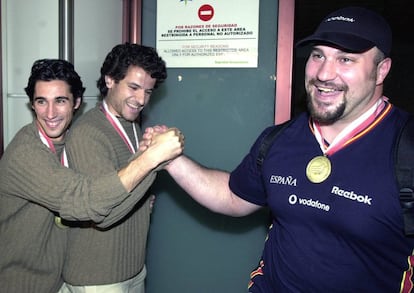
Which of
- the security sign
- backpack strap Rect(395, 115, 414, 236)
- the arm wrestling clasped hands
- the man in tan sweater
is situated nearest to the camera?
backpack strap Rect(395, 115, 414, 236)

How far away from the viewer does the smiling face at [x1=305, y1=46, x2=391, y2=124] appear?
5.13ft

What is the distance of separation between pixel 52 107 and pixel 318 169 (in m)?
1.26

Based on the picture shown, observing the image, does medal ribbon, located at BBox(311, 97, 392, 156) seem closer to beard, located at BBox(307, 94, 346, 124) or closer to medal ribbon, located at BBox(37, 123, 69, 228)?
beard, located at BBox(307, 94, 346, 124)

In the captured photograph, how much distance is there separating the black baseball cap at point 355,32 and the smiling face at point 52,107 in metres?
1.19

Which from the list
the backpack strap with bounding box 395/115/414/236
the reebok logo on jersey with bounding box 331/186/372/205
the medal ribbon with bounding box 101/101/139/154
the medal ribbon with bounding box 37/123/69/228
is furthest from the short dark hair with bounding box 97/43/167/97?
the backpack strap with bounding box 395/115/414/236

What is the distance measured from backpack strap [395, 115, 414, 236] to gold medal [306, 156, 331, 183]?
0.24 m

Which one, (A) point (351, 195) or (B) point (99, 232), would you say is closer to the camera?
(A) point (351, 195)

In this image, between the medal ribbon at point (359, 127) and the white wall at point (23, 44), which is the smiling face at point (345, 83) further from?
the white wall at point (23, 44)

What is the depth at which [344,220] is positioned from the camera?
58.1 inches

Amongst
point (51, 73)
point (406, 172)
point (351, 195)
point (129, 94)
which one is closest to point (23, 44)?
point (51, 73)

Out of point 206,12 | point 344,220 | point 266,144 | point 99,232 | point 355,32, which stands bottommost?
point 99,232

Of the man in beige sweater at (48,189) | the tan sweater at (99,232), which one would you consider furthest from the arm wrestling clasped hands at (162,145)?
the tan sweater at (99,232)

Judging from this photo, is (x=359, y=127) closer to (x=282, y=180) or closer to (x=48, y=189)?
(x=282, y=180)

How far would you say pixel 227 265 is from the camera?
2893mm
